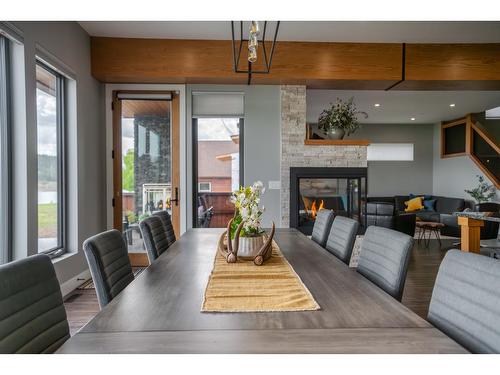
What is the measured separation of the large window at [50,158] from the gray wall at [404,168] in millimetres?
7470

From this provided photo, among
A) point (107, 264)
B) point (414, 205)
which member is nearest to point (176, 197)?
point (107, 264)

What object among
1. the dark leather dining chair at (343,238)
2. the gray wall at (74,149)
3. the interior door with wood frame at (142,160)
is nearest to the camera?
the dark leather dining chair at (343,238)

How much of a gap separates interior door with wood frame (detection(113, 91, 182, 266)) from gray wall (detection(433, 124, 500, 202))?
22.6ft

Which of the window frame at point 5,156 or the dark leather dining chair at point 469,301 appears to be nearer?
the dark leather dining chair at point 469,301

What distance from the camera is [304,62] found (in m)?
3.93

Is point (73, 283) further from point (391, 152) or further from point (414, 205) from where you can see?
point (391, 152)

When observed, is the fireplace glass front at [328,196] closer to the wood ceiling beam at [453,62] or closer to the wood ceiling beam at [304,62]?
the wood ceiling beam at [304,62]

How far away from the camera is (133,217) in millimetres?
4309

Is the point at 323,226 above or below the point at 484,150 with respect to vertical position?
below

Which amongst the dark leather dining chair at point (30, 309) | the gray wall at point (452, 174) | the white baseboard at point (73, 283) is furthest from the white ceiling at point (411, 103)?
the dark leather dining chair at point (30, 309)

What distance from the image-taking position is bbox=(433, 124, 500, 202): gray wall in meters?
7.79

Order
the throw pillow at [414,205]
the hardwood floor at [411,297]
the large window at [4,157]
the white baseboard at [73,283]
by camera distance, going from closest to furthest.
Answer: the large window at [4,157] < the hardwood floor at [411,297] < the white baseboard at [73,283] < the throw pillow at [414,205]

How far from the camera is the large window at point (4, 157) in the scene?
2.47 metres

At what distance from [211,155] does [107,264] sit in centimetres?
298
